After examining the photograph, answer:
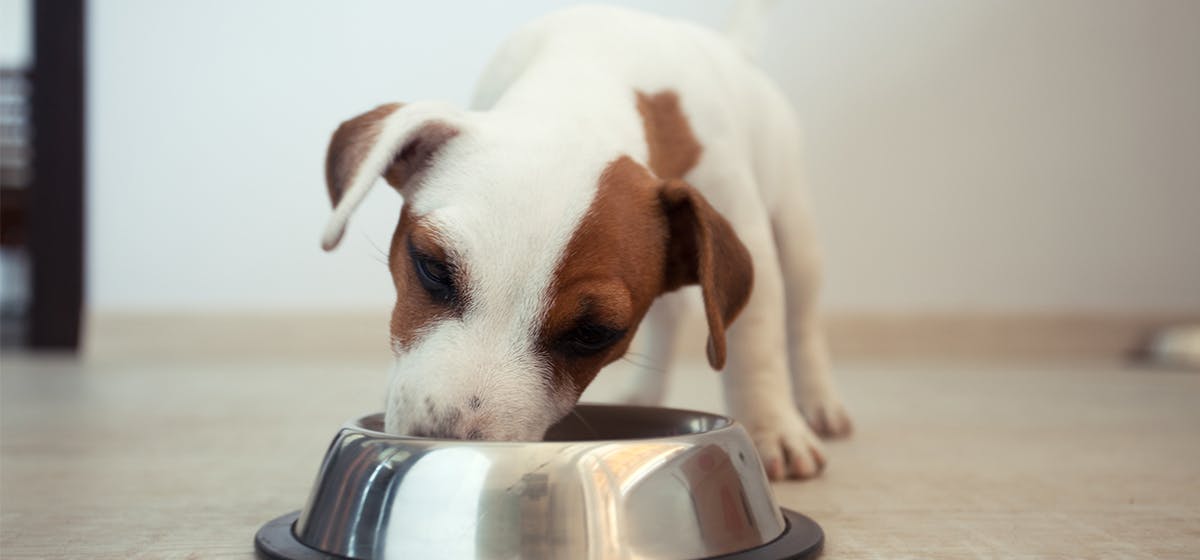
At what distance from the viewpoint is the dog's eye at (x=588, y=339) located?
60.3 inches

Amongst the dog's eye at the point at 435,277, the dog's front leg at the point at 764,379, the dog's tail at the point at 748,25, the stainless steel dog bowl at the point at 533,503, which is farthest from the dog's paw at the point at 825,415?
the dog's eye at the point at 435,277

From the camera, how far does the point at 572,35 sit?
2123 millimetres

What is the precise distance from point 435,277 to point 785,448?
0.78 metres

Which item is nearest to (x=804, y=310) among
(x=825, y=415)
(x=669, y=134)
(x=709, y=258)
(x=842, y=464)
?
(x=825, y=415)

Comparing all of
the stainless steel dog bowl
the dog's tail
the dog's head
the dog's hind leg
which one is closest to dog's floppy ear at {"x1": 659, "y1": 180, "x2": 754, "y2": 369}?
the dog's head

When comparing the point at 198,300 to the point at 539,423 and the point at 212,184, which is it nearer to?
the point at 212,184

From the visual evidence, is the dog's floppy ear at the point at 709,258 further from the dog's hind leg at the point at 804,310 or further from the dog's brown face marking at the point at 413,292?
the dog's hind leg at the point at 804,310

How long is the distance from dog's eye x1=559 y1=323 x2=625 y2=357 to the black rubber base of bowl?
322 mm

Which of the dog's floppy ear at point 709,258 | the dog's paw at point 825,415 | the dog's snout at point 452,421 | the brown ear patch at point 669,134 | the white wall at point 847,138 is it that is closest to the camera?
the dog's snout at point 452,421

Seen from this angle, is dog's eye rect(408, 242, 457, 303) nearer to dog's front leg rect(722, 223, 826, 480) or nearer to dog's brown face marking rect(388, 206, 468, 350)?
dog's brown face marking rect(388, 206, 468, 350)

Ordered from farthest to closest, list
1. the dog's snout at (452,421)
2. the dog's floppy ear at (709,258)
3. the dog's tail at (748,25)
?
1. the dog's tail at (748,25)
2. the dog's floppy ear at (709,258)
3. the dog's snout at (452,421)

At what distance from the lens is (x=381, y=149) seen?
165 cm

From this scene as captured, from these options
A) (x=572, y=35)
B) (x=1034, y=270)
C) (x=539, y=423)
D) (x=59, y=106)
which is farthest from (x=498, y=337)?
(x=1034, y=270)

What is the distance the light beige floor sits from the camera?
152 centimetres
